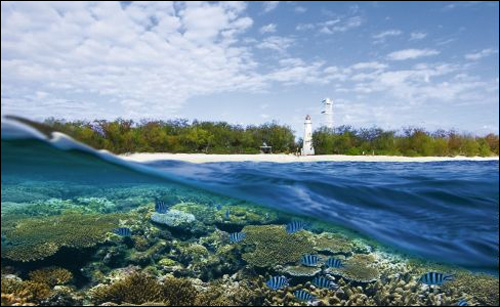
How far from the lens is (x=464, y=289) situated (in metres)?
10.4

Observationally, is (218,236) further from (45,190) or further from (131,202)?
(45,190)

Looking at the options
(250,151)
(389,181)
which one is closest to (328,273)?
(389,181)

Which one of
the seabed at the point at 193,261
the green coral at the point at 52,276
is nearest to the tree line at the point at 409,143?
the seabed at the point at 193,261

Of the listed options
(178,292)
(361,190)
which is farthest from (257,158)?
(178,292)

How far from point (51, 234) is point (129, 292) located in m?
4.10

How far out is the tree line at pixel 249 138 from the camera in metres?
10.8

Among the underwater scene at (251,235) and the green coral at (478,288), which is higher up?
the underwater scene at (251,235)

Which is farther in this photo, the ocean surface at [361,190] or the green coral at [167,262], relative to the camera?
the ocean surface at [361,190]

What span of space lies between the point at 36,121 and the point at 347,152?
41.1 feet

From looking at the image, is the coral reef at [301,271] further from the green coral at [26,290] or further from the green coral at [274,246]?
the green coral at [26,290]

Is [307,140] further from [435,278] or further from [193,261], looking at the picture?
[435,278]

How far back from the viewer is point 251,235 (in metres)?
11.9

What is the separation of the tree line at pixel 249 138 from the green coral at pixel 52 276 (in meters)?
3.37

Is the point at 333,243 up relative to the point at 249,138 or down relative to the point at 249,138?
down
